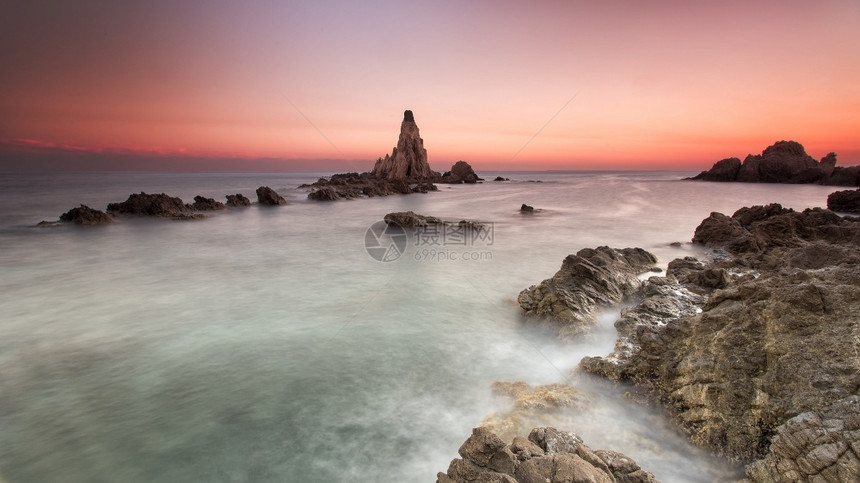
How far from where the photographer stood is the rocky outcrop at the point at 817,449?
236 centimetres

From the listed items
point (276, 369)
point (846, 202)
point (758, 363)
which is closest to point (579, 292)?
point (758, 363)

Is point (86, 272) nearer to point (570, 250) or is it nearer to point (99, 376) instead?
point (99, 376)

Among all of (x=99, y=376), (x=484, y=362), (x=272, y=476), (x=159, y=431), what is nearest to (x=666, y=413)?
(x=484, y=362)

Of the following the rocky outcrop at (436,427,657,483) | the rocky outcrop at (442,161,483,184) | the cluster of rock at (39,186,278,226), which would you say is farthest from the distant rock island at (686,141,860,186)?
the cluster of rock at (39,186,278,226)

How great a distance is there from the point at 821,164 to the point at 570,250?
66049mm

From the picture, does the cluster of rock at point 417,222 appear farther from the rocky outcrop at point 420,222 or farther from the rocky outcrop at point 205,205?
the rocky outcrop at point 205,205

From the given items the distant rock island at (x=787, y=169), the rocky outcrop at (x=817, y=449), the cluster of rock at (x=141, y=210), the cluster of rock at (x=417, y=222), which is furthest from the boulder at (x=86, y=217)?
the distant rock island at (x=787, y=169)

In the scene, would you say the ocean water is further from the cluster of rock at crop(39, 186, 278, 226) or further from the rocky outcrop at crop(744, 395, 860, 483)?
the cluster of rock at crop(39, 186, 278, 226)

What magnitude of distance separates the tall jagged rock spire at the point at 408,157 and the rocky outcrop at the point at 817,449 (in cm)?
6080

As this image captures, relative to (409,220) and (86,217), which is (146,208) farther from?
(409,220)

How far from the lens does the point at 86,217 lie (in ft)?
57.2

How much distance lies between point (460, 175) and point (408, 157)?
13.1 m

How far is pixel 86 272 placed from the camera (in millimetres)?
10227

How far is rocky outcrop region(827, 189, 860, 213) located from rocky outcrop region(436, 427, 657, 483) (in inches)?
1123
